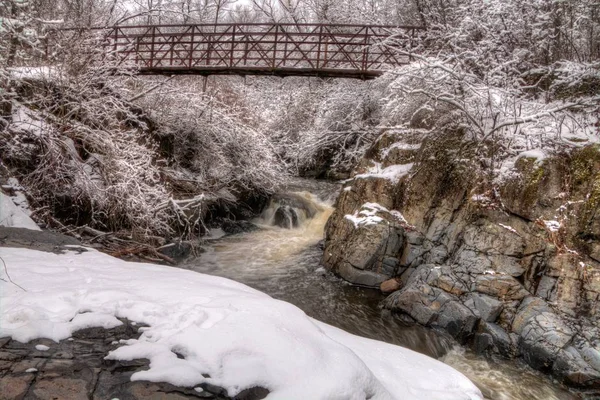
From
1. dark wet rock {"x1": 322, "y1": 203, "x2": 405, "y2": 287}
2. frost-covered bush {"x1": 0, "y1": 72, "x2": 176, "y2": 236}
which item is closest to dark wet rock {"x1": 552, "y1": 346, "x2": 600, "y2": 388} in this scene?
dark wet rock {"x1": 322, "y1": 203, "x2": 405, "y2": 287}

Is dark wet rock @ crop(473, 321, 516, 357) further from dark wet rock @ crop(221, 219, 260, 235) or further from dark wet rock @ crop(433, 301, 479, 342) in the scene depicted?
dark wet rock @ crop(221, 219, 260, 235)

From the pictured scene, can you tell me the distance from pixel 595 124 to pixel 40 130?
9.88 m

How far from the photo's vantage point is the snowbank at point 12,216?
5.71m

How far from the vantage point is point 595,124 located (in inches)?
→ 283

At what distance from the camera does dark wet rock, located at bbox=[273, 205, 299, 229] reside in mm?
Answer: 12086

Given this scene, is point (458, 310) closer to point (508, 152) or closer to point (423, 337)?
point (423, 337)

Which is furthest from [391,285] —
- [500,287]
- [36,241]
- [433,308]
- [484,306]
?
[36,241]

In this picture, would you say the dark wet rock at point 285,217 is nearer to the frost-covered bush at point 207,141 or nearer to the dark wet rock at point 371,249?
the frost-covered bush at point 207,141

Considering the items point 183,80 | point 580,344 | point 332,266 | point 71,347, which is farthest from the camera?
point 183,80

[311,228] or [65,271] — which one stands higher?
[65,271]

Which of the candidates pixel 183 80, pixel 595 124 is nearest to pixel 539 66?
pixel 595 124

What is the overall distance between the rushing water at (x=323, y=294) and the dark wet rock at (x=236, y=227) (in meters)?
0.31

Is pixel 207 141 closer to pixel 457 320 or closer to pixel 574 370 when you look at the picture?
pixel 457 320

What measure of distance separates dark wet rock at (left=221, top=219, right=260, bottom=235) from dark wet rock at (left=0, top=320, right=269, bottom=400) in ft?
29.1
